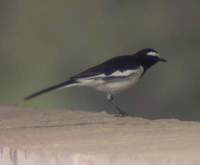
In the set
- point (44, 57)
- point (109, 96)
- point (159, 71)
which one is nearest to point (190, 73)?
point (159, 71)

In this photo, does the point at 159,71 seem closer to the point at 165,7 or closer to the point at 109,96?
the point at 165,7

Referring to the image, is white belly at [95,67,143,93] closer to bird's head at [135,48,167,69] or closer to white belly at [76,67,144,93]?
white belly at [76,67,144,93]

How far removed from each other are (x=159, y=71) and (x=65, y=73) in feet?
3.85

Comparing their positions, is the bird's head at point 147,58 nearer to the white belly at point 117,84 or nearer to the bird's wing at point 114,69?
the bird's wing at point 114,69

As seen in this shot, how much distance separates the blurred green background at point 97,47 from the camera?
1142cm

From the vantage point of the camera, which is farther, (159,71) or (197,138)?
(159,71)

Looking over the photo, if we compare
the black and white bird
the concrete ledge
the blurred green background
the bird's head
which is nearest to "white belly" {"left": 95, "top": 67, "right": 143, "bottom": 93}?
the black and white bird

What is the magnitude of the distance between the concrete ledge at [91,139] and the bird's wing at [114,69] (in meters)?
2.31

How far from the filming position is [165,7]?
37.9 feet

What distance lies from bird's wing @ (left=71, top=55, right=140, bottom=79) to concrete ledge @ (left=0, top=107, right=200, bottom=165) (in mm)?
2313

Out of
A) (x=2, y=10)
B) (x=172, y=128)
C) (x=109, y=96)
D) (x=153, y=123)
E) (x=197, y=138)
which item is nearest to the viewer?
(x=197, y=138)

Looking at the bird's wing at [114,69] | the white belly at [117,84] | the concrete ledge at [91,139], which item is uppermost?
the bird's wing at [114,69]

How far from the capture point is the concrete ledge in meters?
2.56

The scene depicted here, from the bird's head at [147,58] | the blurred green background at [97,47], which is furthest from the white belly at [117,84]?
the blurred green background at [97,47]
